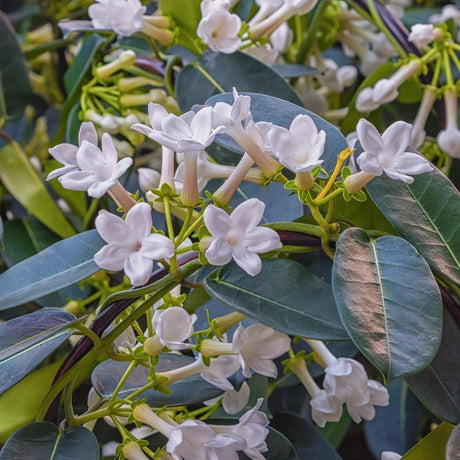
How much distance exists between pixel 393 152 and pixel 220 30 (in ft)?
0.93

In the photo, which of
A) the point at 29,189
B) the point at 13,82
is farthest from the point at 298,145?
the point at 13,82

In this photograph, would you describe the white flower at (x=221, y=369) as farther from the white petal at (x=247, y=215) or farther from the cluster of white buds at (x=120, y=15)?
the cluster of white buds at (x=120, y=15)

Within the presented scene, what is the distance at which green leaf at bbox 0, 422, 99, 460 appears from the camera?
488 millimetres

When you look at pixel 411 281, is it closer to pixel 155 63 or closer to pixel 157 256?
pixel 157 256

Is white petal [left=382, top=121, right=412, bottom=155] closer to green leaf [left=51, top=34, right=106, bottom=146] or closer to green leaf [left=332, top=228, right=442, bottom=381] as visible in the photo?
green leaf [left=332, top=228, right=442, bottom=381]

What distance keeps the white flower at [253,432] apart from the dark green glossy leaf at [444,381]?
0.34 feet

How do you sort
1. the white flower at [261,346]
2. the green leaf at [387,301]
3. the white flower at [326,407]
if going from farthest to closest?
the white flower at [326,407], the white flower at [261,346], the green leaf at [387,301]

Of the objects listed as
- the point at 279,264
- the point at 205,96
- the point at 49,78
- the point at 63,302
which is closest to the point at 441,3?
the point at 49,78

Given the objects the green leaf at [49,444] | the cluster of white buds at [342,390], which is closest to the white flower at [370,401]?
the cluster of white buds at [342,390]

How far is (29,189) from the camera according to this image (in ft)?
2.81

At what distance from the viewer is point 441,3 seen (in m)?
1.39

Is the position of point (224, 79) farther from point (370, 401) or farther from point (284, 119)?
point (370, 401)

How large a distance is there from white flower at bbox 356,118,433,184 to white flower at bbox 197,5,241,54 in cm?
26

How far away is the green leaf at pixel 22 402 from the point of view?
59 centimetres
